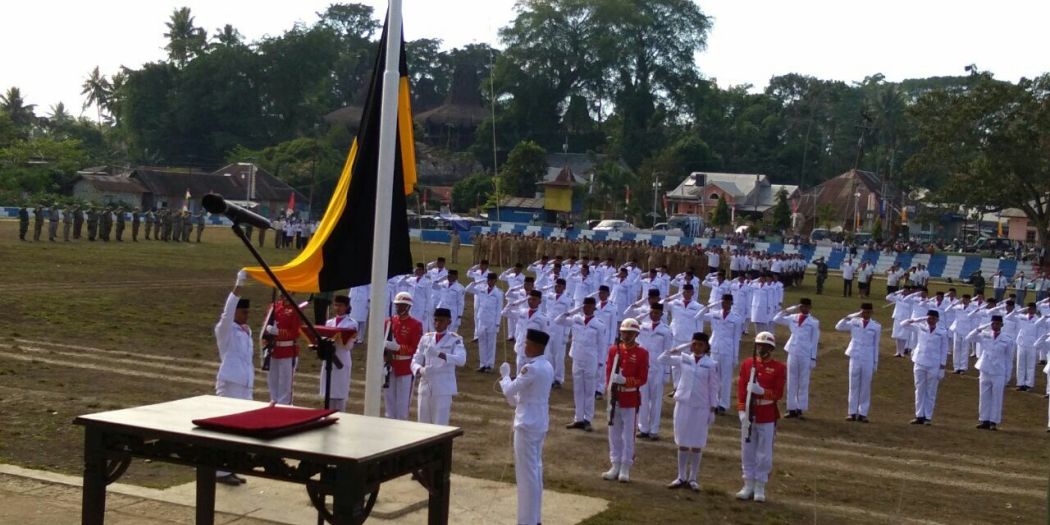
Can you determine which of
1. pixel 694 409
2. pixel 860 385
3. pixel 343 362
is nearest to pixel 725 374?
pixel 860 385

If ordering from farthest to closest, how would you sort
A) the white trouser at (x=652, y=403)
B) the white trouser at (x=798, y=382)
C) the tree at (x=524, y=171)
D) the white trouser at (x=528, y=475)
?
the tree at (x=524, y=171) → the white trouser at (x=798, y=382) → the white trouser at (x=652, y=403) → the white trouser at (x=528, y=475)

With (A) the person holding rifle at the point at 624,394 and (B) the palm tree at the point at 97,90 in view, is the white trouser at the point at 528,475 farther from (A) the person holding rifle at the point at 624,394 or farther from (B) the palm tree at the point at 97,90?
(B) the palm tree at the point at 97,90

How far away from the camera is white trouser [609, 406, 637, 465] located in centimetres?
1199

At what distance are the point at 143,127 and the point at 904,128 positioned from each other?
6717cm

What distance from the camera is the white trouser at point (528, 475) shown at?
30.6ft

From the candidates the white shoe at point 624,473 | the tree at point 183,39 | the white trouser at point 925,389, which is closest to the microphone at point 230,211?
the white shoe at point 624,473

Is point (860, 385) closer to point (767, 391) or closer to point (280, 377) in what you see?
point (767, 391)

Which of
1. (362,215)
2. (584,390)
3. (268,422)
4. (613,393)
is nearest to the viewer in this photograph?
(268,422)

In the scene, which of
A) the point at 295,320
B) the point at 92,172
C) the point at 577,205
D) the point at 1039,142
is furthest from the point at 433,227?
the point at 295,320

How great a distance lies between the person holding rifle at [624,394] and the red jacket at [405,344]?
2182 mm

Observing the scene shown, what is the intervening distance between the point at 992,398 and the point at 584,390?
7.02 meters

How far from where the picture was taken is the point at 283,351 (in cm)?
1251

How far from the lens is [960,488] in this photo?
13.0 metres

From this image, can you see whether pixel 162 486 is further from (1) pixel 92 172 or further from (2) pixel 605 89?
(2) pixel 605 89
